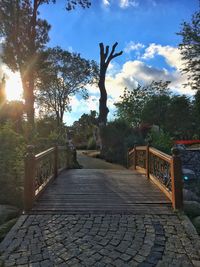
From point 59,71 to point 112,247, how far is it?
2754 centimetres

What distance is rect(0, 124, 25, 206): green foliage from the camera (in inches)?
231

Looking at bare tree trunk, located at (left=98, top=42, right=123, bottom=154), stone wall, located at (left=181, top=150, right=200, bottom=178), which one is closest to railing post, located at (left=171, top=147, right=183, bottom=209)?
stone wall, located at (left=181, top=150, right=200, bottom=178)

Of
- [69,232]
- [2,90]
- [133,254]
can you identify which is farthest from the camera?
[2,90]

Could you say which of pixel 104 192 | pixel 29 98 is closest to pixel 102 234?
pixel 104 192

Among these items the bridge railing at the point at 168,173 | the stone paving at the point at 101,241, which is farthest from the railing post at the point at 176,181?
the stone paving at the point at 101,241

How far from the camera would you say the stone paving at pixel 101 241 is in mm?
3393

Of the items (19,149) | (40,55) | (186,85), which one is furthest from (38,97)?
(19,149)

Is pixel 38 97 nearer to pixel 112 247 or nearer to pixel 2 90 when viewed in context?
pixel 2 90

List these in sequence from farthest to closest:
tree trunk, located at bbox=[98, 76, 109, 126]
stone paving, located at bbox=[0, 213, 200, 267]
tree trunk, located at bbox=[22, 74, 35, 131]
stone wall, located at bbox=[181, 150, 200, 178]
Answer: tree trunk, located at bbox=[98, 76, 109, 126] → tree trunk, located at bbox=[22, 74, 35, 131] → stone wall, located at bbox=[181, 150, 200, 178] → stone paving, located at bbox=[0, 213, 200, 267]

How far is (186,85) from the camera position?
2427 centimetres

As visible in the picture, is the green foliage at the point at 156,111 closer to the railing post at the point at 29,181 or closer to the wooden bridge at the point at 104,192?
the wooden bridge at the point at 104,192

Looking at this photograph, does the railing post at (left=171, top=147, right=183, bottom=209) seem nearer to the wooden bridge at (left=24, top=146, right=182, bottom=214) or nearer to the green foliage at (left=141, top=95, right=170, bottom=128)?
the wooden bridge at (left=24, top=146, right=182, bottom=214)

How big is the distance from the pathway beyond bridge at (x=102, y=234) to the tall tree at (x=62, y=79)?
24.0 meters

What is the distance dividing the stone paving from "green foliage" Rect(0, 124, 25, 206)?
4.12ft
